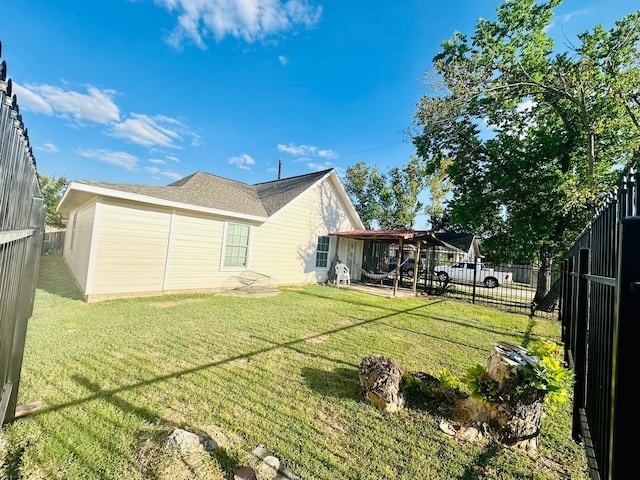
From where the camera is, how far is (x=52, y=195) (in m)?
25.5

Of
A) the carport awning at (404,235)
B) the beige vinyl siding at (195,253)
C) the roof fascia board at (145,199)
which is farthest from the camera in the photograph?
the carport awning at (404,235)

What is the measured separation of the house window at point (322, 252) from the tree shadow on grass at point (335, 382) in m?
9.28

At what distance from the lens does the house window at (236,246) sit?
966 cm

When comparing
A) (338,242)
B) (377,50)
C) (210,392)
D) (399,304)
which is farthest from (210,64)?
(210,392)

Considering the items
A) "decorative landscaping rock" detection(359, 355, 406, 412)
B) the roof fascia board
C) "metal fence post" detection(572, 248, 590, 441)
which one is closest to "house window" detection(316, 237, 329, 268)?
the roof fascia board

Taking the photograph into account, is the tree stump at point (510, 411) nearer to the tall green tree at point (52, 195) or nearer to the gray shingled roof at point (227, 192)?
the gray shingled roof at point (227, 192)

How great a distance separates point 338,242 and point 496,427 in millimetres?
11265

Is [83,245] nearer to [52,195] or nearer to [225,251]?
[225,251]

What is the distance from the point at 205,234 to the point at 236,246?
126 centimetres

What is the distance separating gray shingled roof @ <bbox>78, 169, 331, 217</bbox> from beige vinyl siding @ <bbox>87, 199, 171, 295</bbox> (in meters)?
0.55

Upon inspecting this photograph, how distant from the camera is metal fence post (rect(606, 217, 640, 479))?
105cm

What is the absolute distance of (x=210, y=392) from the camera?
3.11 metres

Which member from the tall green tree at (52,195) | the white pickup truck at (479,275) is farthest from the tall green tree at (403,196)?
the tall green tree at (52,195)

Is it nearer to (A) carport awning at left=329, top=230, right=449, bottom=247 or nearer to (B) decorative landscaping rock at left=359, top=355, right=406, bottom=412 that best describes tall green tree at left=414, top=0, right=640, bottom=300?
(A) carport awning at left=329, top=230, right=449, bottom=247
